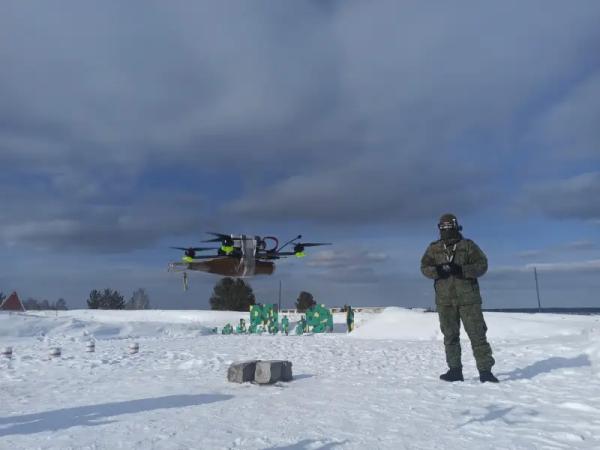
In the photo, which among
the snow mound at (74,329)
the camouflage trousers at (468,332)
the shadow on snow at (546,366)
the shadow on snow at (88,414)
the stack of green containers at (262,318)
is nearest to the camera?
the shadow on snow at (88,414)

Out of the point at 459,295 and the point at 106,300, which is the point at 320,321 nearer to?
the point at 459,295

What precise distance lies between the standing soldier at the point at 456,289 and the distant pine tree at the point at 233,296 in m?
45.8

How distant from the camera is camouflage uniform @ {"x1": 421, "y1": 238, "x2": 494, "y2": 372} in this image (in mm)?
6464

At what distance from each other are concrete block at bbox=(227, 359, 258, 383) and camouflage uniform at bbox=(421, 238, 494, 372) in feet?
8.62

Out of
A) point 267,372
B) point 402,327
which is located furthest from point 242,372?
point 402,327

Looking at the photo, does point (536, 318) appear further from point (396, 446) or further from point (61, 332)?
point (61, 332)

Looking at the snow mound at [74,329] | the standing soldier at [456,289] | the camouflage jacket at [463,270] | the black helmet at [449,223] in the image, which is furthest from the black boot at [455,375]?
the snow mound at [74,329]

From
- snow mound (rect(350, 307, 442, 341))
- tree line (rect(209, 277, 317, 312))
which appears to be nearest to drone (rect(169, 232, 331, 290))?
snow mound (rect(350, 307, 442, 341))

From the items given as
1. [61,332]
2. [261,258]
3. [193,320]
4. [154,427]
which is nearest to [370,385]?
[154,427]

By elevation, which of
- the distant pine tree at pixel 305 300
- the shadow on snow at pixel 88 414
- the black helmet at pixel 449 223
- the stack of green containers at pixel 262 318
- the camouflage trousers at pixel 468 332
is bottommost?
the shadow on snow at pixel 88 414

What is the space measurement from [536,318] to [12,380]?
601 inches

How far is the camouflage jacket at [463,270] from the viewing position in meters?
6.55

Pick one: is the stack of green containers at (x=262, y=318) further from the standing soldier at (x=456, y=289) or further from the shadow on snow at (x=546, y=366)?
the standing soldier at (x=456, y=289)

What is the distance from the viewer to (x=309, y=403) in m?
5.00
